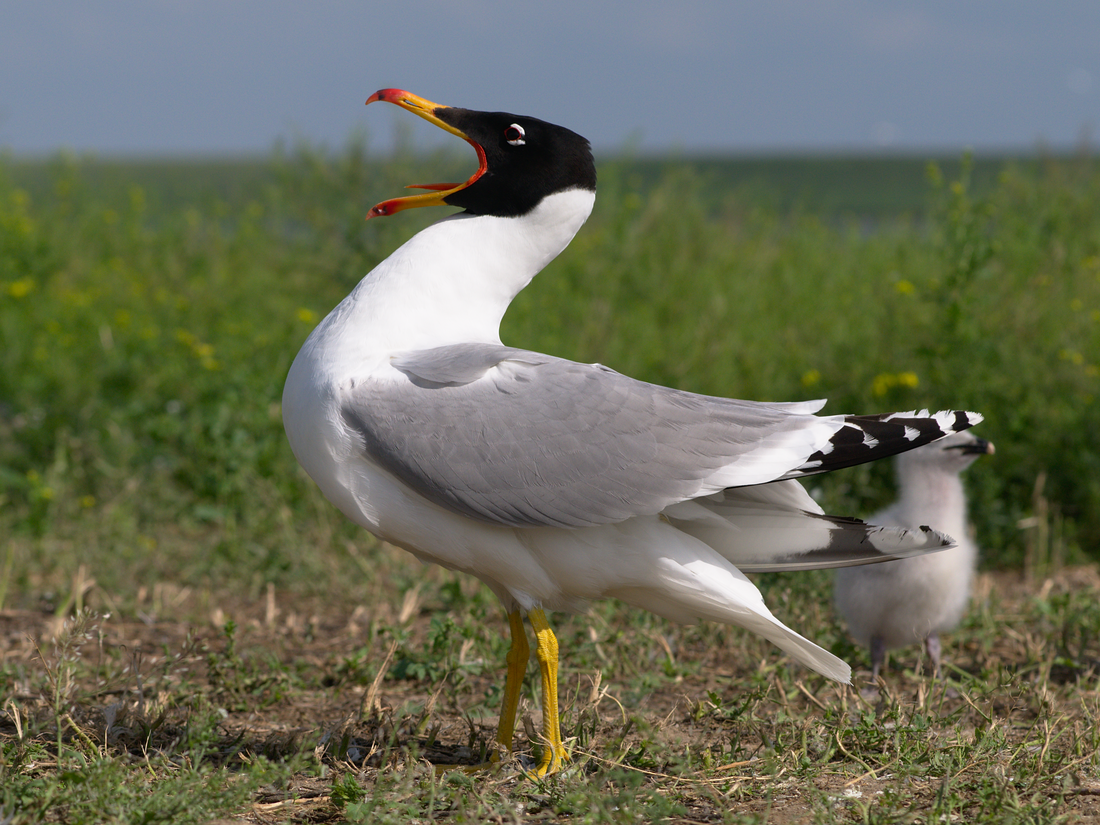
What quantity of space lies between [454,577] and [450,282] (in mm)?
1882

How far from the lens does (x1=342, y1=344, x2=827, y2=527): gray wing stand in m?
2.47

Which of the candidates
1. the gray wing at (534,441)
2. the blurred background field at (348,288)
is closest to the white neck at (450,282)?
the gray wing at (534,441)

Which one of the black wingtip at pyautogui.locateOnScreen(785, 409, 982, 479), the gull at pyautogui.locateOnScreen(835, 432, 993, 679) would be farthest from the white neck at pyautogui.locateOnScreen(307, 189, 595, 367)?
the gull at pyautogui.locateOnScreen(835, 432, 993, 679)

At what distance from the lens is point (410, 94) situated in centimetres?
294

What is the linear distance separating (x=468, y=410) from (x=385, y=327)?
355 millimetres

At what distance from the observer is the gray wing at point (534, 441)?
97.2 inches

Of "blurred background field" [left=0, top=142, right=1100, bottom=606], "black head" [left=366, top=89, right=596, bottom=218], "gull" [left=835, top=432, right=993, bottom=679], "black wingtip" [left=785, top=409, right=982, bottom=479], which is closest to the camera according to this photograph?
"black wingtip" [left=785, top=409, right=982, bottom=479]

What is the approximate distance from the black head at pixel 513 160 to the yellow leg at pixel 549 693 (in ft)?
3.61

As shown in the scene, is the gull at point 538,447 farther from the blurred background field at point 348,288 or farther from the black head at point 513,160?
the blurred background field at point 348,288

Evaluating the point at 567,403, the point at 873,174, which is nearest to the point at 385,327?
the point at 567,403

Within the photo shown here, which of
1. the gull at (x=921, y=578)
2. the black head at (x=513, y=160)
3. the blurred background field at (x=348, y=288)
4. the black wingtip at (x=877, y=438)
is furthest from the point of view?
the blurred background field at (x=348, y=288)

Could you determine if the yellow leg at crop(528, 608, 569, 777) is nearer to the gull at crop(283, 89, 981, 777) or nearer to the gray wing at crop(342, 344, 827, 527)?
the gull at crop(283, 89, 981, 777)

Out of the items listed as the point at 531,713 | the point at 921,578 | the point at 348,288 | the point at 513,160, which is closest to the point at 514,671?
the point at 531,713

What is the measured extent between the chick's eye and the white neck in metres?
0.18
